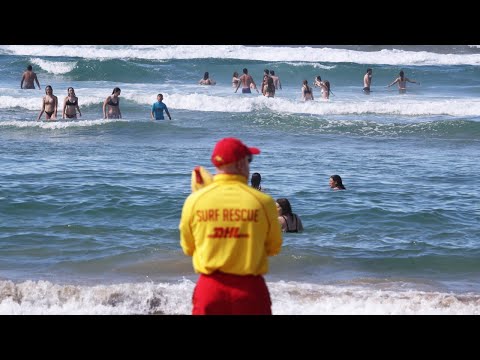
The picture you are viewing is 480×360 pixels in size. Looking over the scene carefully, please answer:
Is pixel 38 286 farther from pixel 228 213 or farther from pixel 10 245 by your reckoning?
pixel 228 213

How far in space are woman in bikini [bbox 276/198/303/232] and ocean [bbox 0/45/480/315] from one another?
136 millimetres

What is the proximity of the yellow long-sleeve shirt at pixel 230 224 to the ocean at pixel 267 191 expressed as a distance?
3412 mm

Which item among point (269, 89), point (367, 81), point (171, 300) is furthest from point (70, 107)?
point (171, 300)

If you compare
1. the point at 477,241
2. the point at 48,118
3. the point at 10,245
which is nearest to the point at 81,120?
the point at 48,118

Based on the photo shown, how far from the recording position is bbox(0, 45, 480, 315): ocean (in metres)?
8.83

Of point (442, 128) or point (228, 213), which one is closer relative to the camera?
point (228, 213)

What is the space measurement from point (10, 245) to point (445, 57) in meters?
35.7

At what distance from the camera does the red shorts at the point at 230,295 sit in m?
4.77

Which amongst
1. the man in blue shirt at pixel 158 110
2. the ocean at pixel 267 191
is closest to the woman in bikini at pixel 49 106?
the ocean at pixel 267 191

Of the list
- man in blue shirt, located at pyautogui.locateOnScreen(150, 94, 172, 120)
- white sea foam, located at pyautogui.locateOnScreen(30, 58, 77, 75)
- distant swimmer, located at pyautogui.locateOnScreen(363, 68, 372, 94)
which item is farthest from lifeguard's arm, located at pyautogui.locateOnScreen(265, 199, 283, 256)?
white sea foam, located at pyautogui.locateOnScreen(30, 58, 77, 75)

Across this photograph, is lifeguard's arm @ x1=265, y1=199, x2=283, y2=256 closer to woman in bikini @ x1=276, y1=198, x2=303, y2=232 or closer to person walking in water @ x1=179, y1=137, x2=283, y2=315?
person walking in water @ x1=179, y1=137, x2=283, y2=315

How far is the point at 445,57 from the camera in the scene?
142 feet

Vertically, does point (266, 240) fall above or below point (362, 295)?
above

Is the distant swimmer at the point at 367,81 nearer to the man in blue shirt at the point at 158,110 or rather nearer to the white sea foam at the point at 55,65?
the man in blue shirt at the point at 158,110
